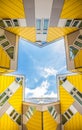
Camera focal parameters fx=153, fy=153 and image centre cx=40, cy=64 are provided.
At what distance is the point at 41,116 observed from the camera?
1162 centimetres

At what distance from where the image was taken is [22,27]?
9.46 metres

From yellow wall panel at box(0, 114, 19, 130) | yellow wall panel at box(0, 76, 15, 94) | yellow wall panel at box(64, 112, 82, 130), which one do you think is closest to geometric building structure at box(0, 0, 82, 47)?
yellow wall panel at box(0, 76, 15, 94)

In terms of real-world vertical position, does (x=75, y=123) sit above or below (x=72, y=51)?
below

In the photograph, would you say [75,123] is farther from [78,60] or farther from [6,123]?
[78,60]

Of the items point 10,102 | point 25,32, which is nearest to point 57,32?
point 25,32

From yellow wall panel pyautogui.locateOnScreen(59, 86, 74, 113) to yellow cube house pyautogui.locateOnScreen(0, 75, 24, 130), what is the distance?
369cm

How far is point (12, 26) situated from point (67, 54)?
406 cm

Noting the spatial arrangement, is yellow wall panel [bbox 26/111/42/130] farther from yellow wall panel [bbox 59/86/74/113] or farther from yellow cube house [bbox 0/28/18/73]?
yellow cube house [bbox 0/28/18/73]

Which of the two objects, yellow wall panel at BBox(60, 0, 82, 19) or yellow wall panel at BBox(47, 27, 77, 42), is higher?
yellow wall panel at BBox(60, 0, 82, 19)

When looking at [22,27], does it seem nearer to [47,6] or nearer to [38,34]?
[38,34]

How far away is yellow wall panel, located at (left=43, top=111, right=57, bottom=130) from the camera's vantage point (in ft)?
38.3

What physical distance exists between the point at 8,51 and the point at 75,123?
27.2 feet

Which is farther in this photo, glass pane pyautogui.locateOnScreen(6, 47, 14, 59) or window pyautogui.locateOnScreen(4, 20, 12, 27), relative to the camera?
glass pane pyautogui.locateOnScreen(6, 47, 14, 59)

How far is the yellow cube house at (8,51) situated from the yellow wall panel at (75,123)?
7.03 metres
